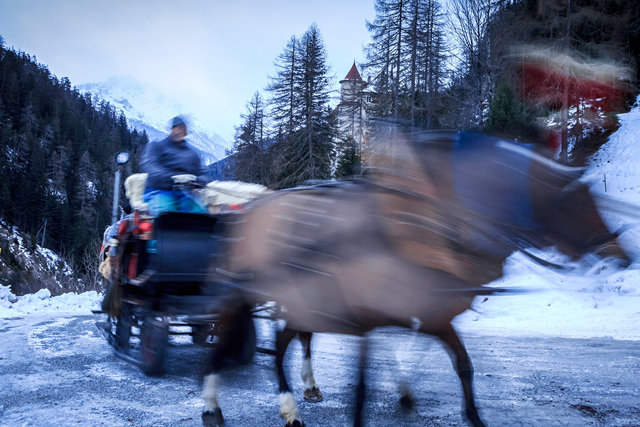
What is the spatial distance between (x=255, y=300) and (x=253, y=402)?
107cm

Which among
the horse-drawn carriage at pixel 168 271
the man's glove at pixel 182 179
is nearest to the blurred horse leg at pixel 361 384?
the horse-drawn carriage at pixel 168 271

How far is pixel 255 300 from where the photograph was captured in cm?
299

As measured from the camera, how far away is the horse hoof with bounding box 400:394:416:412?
127 inches

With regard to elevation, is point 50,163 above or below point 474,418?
above

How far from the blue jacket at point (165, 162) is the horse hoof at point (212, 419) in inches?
76.7

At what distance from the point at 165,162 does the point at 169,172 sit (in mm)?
127

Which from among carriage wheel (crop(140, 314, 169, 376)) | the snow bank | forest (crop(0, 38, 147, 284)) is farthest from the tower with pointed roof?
forest (crop(0, 38, 147, 284))

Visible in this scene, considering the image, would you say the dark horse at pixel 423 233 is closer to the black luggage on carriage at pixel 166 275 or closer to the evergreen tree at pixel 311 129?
the black luggage on carriage at pixel 166 275

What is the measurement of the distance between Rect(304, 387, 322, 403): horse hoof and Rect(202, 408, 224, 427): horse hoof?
77 cm

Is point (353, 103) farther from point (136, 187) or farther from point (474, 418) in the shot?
point (474, 418)

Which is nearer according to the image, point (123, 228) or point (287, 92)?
point (123, 228)

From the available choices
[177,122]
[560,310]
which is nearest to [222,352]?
[177,122]

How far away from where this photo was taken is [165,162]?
4.20 meters

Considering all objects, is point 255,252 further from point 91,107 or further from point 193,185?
point 91,107
